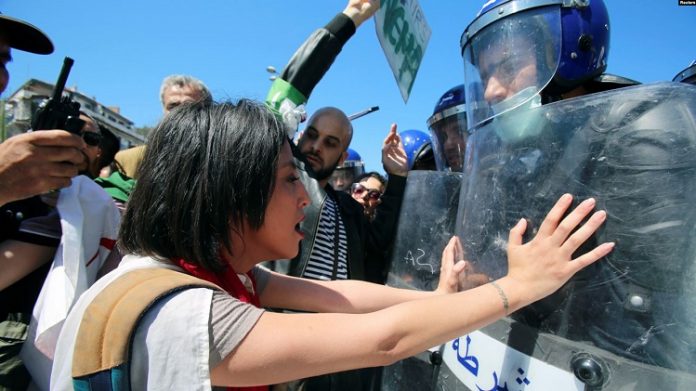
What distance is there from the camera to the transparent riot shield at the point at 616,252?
96 cm

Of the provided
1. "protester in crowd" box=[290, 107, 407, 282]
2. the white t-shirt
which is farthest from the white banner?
"protester in crowd" box=[290, 107, 407, 282]

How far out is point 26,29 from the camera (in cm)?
159

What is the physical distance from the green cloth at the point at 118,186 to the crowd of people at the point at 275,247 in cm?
75

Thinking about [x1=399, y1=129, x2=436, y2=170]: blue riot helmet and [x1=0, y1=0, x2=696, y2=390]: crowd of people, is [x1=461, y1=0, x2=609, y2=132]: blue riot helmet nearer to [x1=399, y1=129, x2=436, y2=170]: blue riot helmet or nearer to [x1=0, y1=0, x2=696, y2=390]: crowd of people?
[x1=0, y1=0, x2=696, y2=390]: crowd of people

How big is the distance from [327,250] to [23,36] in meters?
1.76

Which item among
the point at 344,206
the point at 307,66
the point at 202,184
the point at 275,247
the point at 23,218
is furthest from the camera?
the point at 344,206

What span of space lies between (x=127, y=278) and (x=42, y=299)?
0.63 meters

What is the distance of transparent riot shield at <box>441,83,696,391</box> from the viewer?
3.14ft

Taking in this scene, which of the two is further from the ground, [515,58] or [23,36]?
[515,58]

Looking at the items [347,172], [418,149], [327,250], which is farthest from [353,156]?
[327,250]

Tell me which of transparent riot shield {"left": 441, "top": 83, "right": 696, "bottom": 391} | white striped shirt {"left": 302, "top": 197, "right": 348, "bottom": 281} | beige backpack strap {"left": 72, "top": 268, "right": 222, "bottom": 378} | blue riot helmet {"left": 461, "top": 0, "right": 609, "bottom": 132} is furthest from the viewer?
white striped shirt {"left": 302, "top": 197, "right": 348, "bottom": 281}

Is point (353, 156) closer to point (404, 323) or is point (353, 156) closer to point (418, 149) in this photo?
point (418, 149)

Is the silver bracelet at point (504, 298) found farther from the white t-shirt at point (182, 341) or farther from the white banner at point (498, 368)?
the white t-shirt at point (182, 341)

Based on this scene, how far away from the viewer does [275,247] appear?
1.25 m
